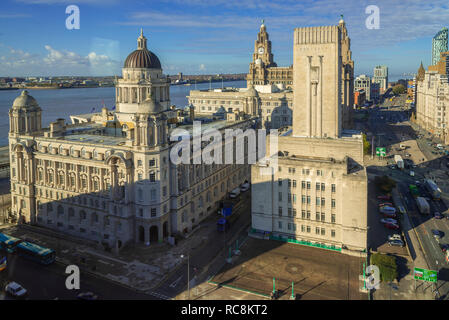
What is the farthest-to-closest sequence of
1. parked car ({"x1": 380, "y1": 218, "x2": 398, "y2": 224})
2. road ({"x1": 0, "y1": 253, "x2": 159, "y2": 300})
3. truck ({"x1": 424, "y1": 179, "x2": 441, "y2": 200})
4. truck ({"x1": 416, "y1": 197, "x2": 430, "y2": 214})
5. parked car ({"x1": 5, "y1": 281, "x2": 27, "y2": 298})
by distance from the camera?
1. truck ({"x1": 424, "y1": 179, "x2": 441, "y2": 200})
2. truck ({"x1": 416, "y1": 197, "x2": 430, "y2": 214})
3. parked car ({"x1": 380, "y1": 218, "x2": 398, "y2": 224})
4. road ({"x1": 0, "y1": 253, "x2": 159, "y2": 300})
5. parked car ({"x1": 5, "y1": 281, "x2": 27, "y2": 298})

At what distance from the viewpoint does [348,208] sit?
58969 millimetres

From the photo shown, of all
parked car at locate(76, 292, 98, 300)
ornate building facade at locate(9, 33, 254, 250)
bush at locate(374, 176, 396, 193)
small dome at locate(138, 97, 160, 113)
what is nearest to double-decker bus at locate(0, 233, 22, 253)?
ornate building facade at locate(9, 33, 254, 250)

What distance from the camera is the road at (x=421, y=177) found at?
58125 millimetres

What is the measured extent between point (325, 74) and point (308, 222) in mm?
26448

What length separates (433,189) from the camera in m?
85.9

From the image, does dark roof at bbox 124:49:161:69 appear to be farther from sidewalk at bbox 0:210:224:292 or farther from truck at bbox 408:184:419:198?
truck at bbox 408:184:419:198

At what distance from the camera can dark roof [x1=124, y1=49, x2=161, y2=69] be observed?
257ft

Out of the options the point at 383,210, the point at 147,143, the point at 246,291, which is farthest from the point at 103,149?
the point at 383,210

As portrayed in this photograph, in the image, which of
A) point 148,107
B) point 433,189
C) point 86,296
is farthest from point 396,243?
point 86,296

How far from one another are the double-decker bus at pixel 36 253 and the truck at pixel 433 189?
247 ft

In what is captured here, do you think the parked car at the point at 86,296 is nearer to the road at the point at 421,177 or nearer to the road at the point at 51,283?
the road at the point at 51,283

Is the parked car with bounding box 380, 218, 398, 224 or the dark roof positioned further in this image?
the dark roof

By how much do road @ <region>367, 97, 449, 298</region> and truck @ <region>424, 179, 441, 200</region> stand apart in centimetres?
106

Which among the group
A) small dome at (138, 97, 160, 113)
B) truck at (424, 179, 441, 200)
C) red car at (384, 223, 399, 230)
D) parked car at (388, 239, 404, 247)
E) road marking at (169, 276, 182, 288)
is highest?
small dome at (138, 97, 160, 113)
